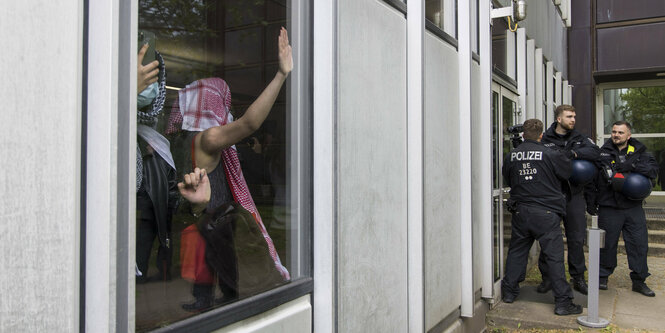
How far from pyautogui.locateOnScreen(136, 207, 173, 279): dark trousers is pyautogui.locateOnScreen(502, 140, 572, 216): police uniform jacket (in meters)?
4.39

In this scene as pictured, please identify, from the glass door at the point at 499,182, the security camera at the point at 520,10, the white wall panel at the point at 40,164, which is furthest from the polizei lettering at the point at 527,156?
the white wall panel at the point at 40,164

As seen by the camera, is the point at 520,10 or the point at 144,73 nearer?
the point at 144,73

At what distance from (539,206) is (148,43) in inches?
182

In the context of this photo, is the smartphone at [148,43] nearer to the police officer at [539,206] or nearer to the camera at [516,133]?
the police officer at [539,206]

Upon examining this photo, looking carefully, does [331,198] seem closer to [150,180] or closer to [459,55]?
[150,180]

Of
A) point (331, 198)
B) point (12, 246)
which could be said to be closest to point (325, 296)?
point (331, 198)

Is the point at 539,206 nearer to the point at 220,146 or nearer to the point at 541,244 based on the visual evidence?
the point at 541,244

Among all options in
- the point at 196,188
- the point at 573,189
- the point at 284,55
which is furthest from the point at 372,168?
the point at 573,189

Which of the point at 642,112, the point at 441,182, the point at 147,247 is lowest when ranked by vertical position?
the point at 147,247

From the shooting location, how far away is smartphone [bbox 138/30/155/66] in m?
2.08

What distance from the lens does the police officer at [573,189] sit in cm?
617

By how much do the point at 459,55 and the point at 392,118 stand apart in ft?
5.82

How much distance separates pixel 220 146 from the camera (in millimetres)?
2613

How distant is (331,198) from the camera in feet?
9.61
